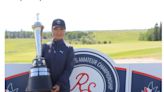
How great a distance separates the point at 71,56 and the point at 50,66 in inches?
9.4

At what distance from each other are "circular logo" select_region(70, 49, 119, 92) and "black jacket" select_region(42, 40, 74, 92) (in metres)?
0.50

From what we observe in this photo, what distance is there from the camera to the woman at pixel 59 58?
4348mm

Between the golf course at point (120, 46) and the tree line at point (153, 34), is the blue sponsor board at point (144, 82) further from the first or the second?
the tree line at point (153, 34)

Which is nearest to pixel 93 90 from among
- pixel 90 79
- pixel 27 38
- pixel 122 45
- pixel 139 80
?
pixel 90 79

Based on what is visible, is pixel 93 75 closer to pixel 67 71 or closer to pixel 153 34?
pixel 67 71

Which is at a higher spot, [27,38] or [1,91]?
[27,38]

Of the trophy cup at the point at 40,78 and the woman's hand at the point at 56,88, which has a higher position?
the trophy cup at the point at 40,78

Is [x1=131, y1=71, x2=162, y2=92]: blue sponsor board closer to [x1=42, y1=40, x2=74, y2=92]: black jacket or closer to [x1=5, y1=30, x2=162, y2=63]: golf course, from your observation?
[x1=42, y1=40, x2=74, y2=92]: black jacket

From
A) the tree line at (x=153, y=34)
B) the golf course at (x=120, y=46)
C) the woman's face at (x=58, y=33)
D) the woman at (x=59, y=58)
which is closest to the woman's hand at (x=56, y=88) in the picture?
the woman at (x=59, y=58)

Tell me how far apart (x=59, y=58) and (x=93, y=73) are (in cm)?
72

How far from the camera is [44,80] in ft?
13.9

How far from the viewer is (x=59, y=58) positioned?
171 inches

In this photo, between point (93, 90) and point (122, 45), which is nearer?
point (93, 90)

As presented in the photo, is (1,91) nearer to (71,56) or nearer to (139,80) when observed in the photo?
(71,56)
